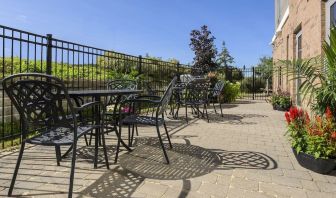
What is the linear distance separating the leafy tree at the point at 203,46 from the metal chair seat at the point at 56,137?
56.7ft

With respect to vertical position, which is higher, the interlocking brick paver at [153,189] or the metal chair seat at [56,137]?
the metal chair seat at [56,137]

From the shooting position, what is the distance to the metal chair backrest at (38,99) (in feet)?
7.49

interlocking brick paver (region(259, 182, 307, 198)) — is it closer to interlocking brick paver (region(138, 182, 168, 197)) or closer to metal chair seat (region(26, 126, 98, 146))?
interlocking brick paver (region(138, 182, 168, 197))

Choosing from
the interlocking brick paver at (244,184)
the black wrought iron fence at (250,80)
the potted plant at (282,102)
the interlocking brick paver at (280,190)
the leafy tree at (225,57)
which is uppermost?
the leafy tree at (225,57)

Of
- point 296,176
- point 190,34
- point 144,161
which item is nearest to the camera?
point 296,176

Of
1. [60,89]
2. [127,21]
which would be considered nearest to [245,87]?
[127,21]

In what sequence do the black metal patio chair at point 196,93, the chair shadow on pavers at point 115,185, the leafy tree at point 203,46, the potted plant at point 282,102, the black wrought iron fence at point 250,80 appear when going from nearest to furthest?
1. the chair shadow on pavers at point 115,185
2. the black metal patio chair at point 196,93
3. the potted plant at point 282,102
4. the black wrought iron fence at point 250,80
5. the leafy tree at point 203,46

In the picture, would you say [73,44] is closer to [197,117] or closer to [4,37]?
[4,37]

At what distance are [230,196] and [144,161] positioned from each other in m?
1.24

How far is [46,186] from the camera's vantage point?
8.52 feet

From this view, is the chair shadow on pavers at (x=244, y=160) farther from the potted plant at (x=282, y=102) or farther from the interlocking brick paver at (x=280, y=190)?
the potted plant at (x=282, y=102)

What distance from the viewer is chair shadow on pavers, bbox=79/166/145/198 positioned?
8.13 ft

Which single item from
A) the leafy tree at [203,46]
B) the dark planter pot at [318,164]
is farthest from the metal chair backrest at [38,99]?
the leafy tree at [203,46]

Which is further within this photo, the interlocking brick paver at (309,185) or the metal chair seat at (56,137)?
the interlocking brick paver at (309,185)
